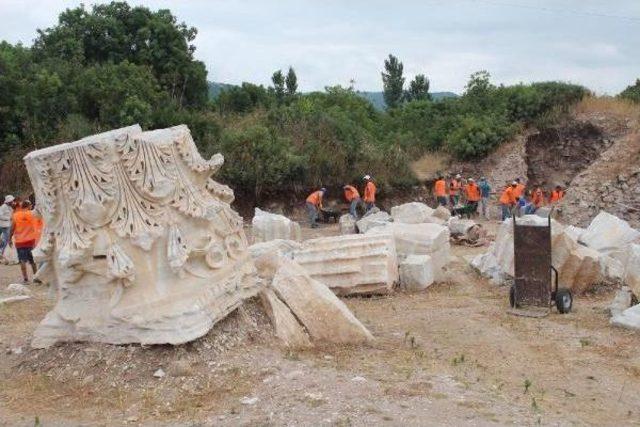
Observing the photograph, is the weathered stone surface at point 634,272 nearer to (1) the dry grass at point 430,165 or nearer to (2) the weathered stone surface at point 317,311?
(2) the weathered stone surface at point 317,311

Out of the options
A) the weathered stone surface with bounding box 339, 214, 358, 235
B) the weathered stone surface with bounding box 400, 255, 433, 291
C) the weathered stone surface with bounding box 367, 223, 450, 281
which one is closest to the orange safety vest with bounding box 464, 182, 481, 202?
the weathered stone surface with bounding box 339, 214, 358, 235

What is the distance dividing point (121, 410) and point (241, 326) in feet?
4.96

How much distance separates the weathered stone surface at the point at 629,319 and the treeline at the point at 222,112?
12870 millimetres

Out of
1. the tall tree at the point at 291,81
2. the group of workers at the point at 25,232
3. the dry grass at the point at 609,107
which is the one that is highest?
the tall tree at the point at 291,81

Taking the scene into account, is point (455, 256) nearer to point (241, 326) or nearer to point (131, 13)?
point (241, 326)

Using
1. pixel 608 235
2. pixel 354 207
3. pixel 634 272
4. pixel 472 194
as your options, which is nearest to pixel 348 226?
pixel 354 207

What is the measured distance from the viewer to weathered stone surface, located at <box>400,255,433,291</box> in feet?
33.5

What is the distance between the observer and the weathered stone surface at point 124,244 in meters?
6.28

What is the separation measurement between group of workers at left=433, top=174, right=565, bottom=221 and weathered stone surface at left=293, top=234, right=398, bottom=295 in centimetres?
703

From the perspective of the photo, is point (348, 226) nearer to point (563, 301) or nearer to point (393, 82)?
point (563, 301)

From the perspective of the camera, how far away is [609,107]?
24281 mm

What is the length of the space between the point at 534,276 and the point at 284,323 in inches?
140

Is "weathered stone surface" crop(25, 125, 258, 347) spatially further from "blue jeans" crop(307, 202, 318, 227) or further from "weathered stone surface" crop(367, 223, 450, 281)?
"blue jeans" crop(307, 202, 318, 227)

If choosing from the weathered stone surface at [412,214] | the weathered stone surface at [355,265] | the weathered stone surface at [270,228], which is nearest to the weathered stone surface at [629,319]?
the weathered stone surface at [355,265]
